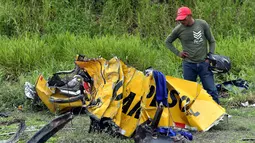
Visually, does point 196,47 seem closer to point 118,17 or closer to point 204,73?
point 204,73

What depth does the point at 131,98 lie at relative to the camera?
17.5ft

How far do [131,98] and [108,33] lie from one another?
678 centimetres

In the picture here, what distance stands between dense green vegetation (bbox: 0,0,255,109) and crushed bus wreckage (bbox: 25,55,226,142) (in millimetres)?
2384

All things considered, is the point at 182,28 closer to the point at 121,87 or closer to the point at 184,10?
the point at 184,10

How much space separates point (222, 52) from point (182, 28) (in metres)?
3.34

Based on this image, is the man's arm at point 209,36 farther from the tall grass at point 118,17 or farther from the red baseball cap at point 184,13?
the tall grass at point 118,17

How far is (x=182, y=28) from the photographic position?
684cm

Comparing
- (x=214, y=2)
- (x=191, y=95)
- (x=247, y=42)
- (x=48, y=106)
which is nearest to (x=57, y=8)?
(x=214, y=2)

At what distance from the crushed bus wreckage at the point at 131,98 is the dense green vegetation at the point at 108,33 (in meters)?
2.38

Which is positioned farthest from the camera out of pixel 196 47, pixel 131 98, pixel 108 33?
pixel 108 33

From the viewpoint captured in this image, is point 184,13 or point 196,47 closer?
point 184,13

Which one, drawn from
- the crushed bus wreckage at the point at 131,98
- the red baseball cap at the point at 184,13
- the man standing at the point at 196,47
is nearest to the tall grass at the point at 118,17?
the man standing at the point at 196,47

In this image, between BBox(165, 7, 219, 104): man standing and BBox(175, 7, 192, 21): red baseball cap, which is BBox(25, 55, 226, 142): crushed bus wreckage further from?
BBox(175, 7, 192, 21): red baseball cap

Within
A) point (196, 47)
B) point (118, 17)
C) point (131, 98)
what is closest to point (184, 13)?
point (196, 47)
